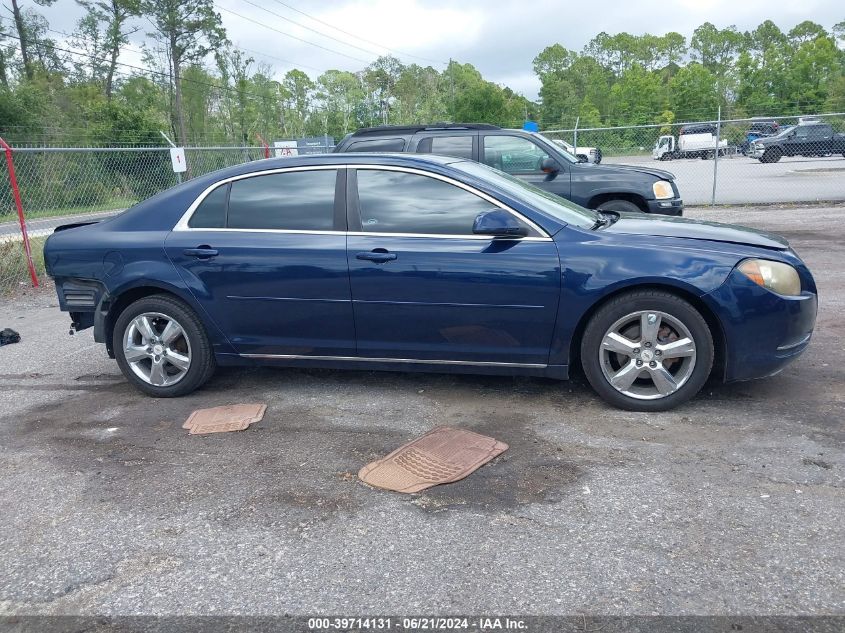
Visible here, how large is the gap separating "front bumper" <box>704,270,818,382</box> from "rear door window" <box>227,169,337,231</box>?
98.7 inches

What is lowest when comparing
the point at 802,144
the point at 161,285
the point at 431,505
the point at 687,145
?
the point at 431,505

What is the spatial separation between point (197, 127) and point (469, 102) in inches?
946

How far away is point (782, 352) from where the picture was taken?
4246 mm

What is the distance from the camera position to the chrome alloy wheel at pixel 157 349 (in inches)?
196

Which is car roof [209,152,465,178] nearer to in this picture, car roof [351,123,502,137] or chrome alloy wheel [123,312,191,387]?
chrome alloy wheel [123,312,191,387]

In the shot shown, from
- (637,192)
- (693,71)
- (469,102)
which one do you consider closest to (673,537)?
(637,192)

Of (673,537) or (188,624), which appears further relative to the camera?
(673,537)

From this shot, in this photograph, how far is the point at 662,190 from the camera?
29.5 ft

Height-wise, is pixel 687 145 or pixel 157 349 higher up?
pixel 687 145

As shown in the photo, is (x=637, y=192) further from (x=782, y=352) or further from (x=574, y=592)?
(x=574, y=592)

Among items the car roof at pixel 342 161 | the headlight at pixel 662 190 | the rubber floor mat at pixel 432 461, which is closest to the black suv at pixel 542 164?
the headlight at pixel 662 190

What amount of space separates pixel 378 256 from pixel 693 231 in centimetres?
205

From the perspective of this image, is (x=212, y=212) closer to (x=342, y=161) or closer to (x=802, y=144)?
(x=342, y=161)

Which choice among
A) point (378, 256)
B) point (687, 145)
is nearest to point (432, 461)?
point (378, 256)
